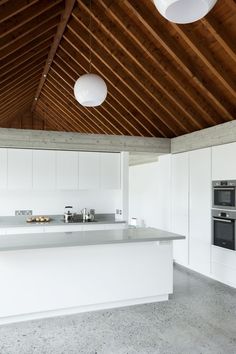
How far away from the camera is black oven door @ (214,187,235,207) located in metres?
4.81

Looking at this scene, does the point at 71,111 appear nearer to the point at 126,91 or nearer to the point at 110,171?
the point at 110,171

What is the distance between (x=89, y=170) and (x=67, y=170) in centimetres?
43

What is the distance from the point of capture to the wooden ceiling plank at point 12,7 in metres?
3.38

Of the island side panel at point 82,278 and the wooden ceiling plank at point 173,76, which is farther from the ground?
the wooden ceiling plank at point 173,76

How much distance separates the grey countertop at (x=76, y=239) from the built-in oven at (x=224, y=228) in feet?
3.76

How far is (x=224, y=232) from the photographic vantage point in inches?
195

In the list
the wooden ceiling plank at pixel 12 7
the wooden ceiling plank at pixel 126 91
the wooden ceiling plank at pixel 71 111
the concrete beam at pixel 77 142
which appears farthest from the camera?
the wooden ceiling plank at pixel 71 111

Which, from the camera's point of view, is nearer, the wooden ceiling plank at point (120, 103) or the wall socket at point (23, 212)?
the wooden ceiling plank at point (120, 103)

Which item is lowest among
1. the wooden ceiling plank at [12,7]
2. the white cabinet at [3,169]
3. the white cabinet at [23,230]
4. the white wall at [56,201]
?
the white cabinet at [23,230]

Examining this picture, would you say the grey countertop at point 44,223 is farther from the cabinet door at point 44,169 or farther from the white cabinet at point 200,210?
the white cabinet at point 200,210

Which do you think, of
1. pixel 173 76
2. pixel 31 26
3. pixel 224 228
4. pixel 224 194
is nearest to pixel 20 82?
pixel 31 26

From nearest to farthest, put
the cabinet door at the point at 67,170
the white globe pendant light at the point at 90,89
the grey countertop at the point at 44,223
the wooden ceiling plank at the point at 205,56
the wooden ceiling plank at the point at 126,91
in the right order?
the white globe pendant light at the point at 90,89 → the wooden ceiling plank at the point at 205,56 → the wooden ceiling plank at the point at 126,91 → the grey countertop at the point at 44,223 → the cabinet door at the point at 67,170

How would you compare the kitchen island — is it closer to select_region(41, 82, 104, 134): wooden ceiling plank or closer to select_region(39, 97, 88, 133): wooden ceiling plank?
select_region(41, 82, 104, 134): wooden ceiling plank

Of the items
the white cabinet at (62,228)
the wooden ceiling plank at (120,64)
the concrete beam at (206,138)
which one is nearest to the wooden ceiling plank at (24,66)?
the wooden ceiling plank at (120,64)
